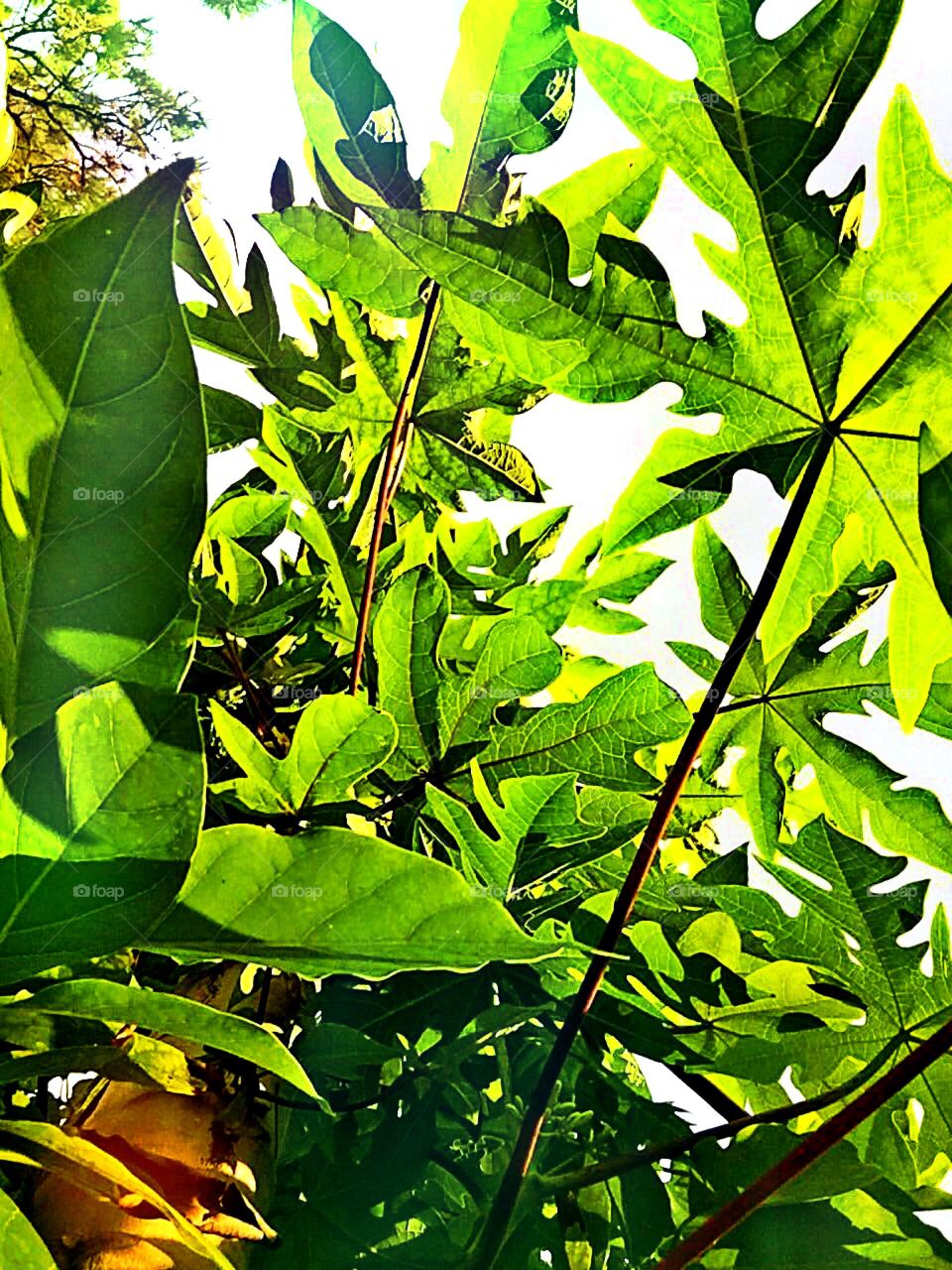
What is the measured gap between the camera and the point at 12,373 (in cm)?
21

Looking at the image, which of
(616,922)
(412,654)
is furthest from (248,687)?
(616,922)

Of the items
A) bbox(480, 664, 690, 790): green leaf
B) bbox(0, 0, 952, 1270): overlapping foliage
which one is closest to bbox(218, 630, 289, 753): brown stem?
bbox(0, 0, 952, 1270): overlapping foliage

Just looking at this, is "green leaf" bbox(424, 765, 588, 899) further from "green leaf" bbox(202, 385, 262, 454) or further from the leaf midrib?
"green leaf" bbox(202, 385, 262, 454)

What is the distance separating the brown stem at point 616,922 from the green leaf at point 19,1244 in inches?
5.3

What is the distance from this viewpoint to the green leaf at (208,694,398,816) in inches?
12.7

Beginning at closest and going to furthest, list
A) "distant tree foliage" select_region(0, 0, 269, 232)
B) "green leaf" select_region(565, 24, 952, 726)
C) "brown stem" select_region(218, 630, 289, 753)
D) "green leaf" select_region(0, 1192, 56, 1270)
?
"green leaf" select_region(0, 1192, 56, 1270) < "green leaf" select_region(565, 24, 952, 726) < "brown stem" select_region(218, 630, 289, 753) < "distant tree foliage" select_region(0, 0, 269, 232)

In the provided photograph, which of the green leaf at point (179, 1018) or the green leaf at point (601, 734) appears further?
the green leaf at point (601, 734)

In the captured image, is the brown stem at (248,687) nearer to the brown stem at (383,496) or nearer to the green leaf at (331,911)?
Result: the brown stem at (383,496)

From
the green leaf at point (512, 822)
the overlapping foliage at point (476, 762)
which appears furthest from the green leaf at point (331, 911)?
the green leaf at point (512, 822)

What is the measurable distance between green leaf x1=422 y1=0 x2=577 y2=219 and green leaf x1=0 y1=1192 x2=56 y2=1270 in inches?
13.4

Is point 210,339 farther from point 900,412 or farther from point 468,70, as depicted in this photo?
point 900,412

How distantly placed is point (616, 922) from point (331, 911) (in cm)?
11

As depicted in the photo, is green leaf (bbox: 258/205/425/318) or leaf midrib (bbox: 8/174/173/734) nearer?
leaf midrib (bbox: 8/174/173/734)

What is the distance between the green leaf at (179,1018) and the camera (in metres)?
0.22
